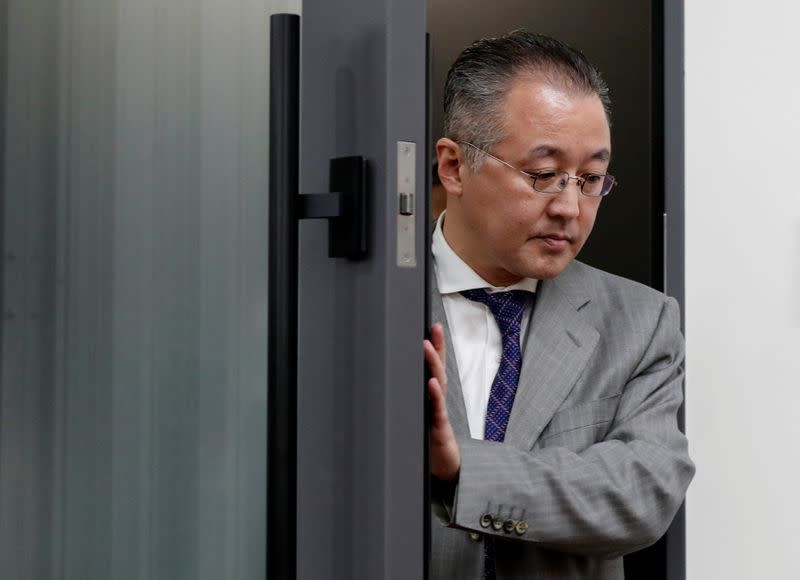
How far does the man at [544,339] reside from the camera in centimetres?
130

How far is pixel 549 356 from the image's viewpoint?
1442 millimetres

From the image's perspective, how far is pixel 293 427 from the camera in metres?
1.01

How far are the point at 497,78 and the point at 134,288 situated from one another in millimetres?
660

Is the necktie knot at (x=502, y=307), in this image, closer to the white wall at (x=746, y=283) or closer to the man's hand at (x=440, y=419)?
Answer: the man's hand at (x=440, y=419)

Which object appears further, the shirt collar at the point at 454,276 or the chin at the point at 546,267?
the shirt collar at the point at 454,276

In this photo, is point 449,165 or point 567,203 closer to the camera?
point 567,203

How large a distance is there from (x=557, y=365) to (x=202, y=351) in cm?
59

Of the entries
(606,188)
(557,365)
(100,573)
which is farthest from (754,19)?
(100,573)

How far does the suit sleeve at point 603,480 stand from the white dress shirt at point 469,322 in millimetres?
191

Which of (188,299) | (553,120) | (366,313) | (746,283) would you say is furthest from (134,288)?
(746,283)

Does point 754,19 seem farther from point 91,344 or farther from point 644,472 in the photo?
point 91,344

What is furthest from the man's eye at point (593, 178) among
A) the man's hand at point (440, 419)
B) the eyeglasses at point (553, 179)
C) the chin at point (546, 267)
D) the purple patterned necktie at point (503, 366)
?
the man's hand at point (440, 419)

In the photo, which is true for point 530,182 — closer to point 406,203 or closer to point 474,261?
point 474,261

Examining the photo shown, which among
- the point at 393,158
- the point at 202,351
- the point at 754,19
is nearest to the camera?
the point at 393,158
